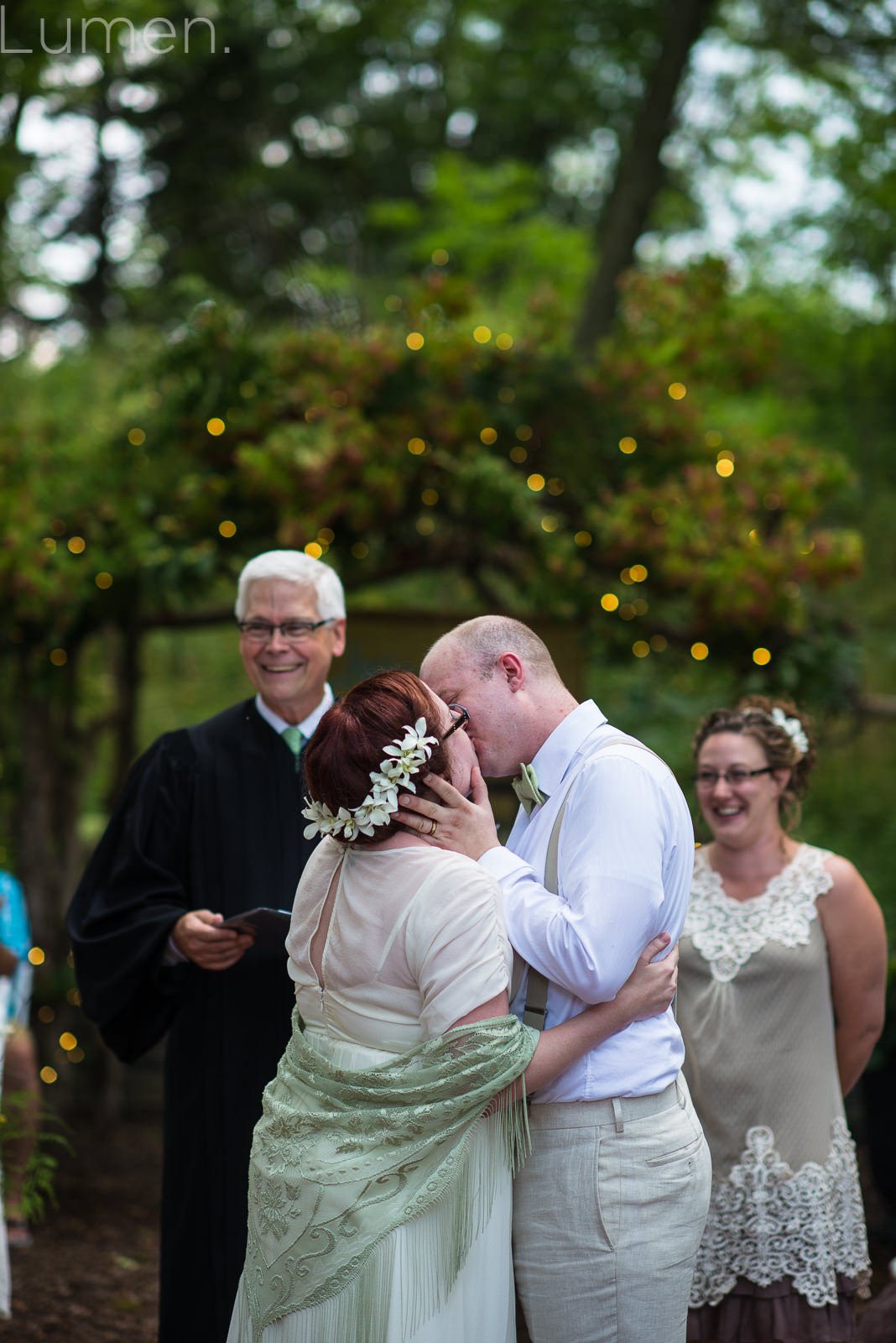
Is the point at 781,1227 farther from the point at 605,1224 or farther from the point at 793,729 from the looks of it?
the point at 793,729

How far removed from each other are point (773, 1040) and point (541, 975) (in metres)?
1.15

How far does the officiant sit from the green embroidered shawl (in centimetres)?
84

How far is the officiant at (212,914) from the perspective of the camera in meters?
2.90

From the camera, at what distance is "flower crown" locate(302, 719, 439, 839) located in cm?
190

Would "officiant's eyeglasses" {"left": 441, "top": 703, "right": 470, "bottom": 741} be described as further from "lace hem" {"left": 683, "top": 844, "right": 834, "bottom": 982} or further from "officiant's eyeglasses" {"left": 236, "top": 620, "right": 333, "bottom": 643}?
"lace hem" {"left": 683, "top": 844, "right": 834, "bottom": 982}

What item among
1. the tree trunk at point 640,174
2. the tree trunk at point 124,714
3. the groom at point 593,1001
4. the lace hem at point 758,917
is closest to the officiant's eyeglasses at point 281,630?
the groom at point 593,1001

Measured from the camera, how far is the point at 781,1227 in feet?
9.11

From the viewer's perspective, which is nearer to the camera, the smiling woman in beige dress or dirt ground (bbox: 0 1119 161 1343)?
the smiling woman in beige dress

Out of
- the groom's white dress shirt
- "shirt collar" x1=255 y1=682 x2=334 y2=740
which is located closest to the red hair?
the groom's white dress shirt

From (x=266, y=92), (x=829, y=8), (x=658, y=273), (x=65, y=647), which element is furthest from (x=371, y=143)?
(x=65, y=647)

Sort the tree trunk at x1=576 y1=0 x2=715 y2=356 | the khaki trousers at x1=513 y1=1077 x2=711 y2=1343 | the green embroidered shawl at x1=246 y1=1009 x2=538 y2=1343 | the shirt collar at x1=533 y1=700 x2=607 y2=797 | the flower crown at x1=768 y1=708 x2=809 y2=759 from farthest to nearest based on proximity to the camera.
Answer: the tree trunk at x1=576 y1=0 x2=715 y2=356
the flower crown at x1=768 y1=708 x2=809 y2=759
the shirt collar at x1=533 y1=700 x2=607 y2=797
the khaki trousers at x1=513 y1=1077 x2=711 y2=1343
the green embroidered shawl at x1=246 y1=1009 x2=538 y2=1343

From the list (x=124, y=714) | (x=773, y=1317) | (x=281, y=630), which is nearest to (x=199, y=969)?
(x=281, y=630)

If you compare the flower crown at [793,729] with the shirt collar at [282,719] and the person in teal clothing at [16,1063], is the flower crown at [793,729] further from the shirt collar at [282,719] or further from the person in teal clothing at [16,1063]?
the person in teal clothing at [16,1063]

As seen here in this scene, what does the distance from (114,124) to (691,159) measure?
19.5ft
